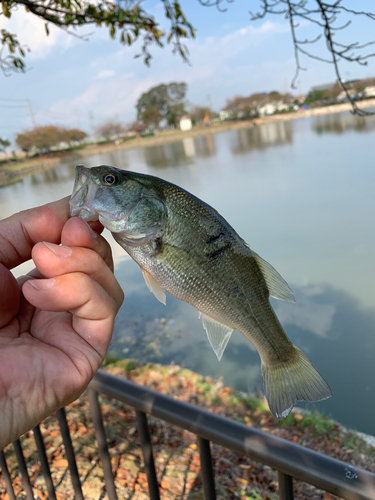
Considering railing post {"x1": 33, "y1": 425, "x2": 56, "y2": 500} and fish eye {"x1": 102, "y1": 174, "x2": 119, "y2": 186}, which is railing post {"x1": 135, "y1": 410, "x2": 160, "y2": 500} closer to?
railing post {"x1": 33, "y1": 425, "x2": 56, "y2": 500}

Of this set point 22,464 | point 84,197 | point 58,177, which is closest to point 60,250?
point 84,197

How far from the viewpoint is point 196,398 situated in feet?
11.6

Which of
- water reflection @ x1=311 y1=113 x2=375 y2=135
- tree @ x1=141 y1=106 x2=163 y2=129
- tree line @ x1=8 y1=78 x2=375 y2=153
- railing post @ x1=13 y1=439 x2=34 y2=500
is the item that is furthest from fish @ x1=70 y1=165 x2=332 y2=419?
tree @ x1=141 y1=106 x2=163 y2=129

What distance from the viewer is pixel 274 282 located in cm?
103

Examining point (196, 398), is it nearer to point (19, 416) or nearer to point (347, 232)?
point (19, 416)

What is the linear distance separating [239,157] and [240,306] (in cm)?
1136

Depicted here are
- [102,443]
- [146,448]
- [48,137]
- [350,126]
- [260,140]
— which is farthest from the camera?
[48,137]

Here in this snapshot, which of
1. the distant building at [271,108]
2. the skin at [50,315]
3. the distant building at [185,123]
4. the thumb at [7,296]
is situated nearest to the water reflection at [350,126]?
the skin at [50,315]

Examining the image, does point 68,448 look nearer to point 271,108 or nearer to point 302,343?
point 302,343

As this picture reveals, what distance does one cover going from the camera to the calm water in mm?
3791

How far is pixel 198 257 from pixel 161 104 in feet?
170

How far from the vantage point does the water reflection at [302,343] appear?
3.30 meters

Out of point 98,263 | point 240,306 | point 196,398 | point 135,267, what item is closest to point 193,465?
point 196,398

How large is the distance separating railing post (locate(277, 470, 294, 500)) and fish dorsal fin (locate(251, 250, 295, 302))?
21.0 inches
